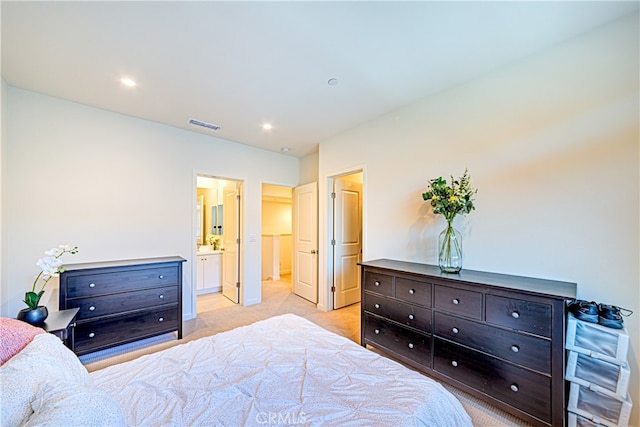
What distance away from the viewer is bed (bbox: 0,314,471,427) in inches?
31.8

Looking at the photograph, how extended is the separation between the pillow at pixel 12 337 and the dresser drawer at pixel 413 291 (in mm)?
2450

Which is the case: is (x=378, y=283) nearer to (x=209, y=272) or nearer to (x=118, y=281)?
(x=118, y=281)

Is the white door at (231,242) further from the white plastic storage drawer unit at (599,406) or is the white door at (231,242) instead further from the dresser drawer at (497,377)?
the white plastic storage drawer unit at (599,406)

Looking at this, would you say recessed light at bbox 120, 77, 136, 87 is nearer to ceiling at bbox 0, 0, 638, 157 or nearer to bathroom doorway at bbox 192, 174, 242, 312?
ceiling at bbox 0, 0, 638, 157

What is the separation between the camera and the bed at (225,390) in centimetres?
81

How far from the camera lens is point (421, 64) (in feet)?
7.18

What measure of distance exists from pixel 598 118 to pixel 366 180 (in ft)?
6.93

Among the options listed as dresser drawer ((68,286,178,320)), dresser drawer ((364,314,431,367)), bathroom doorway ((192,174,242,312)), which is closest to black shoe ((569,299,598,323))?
dresser drawer ((364,314,431,367))

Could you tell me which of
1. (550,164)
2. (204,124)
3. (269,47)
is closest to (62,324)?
(204,124)

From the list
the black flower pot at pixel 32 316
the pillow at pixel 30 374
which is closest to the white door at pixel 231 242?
the black flower pot at pixel 32 316

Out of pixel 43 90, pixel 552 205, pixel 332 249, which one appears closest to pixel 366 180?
pixel 332 249

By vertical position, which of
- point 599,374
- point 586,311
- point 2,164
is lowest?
point 599,374

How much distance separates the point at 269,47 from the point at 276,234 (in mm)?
5076

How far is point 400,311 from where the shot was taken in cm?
236
